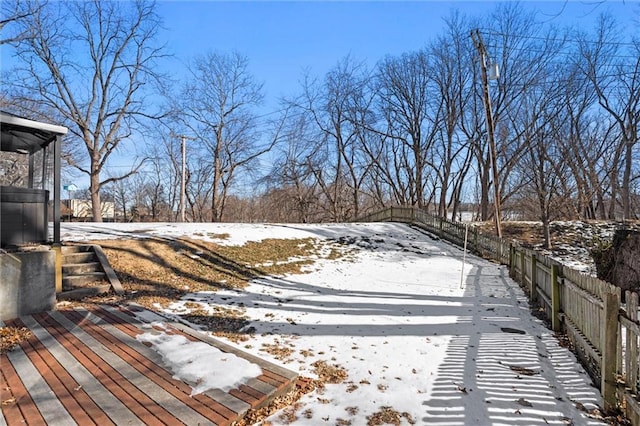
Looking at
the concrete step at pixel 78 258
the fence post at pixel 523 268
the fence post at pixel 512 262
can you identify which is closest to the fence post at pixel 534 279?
the fence post at pixel 523 268

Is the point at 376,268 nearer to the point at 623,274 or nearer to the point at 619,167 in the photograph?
the point at 623,274

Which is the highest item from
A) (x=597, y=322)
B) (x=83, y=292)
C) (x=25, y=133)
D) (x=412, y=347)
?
(x=25, y=133)

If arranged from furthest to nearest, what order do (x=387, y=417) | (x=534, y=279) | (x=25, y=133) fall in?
(x=534, y=279), (x=25, y=133), (x=387, y=417)

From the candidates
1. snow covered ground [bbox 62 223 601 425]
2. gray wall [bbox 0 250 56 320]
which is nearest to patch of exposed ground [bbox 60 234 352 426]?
snow covered ground [bbox 62 223 601 425]

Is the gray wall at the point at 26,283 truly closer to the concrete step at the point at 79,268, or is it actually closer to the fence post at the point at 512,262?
the concrete step at the point at 79,268

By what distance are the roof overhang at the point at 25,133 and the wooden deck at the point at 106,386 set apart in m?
2.95

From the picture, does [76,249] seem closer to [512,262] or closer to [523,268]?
[523,268]

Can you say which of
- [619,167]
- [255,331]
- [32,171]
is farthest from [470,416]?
[619,167]

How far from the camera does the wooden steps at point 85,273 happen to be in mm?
5680

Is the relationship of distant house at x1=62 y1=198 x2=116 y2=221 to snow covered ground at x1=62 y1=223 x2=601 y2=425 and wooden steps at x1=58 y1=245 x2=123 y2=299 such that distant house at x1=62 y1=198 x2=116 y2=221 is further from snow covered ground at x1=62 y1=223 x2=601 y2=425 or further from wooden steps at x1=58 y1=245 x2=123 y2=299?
wooden steps at x1=58 y1=245 x2=123 y2=299

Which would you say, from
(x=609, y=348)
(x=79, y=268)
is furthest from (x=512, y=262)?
(x=79, y=268)

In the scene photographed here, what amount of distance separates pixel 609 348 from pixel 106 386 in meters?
4.40

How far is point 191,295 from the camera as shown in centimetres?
642

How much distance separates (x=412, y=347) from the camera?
427 centimetres
